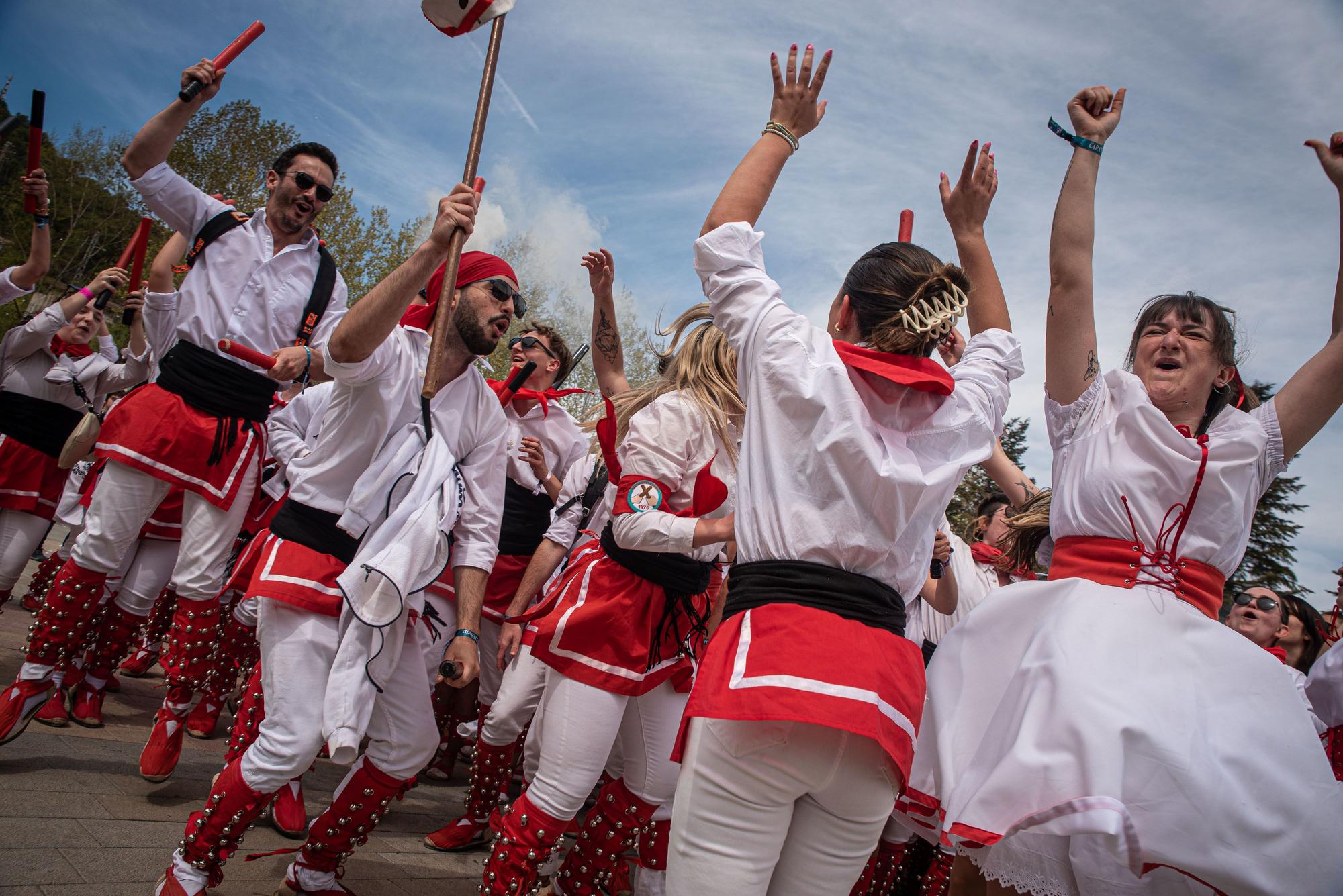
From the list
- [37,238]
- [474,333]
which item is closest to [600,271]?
[474,333]

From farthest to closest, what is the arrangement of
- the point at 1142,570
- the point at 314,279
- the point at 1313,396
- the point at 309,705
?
the point at 314,279, the point at 309,705, the point at 1313,396, the point at 1142,570

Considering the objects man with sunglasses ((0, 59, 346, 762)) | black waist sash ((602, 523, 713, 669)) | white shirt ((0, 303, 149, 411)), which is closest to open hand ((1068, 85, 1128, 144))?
black waist sash ((602, 523, 713, 669))

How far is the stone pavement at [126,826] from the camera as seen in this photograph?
9.09ft

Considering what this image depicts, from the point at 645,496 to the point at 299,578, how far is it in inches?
47.2

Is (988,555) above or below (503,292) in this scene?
below

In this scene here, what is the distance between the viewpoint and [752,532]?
2016 mm

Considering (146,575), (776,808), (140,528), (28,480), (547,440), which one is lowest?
(146,575)

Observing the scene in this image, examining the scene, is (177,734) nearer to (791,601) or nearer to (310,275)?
(310,275)

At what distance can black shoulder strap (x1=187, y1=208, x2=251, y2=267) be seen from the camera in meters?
4.11

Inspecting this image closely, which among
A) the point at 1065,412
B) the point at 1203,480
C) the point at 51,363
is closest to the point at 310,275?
the point at 51,363

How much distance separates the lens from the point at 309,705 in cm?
285

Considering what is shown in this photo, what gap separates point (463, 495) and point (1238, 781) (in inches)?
100

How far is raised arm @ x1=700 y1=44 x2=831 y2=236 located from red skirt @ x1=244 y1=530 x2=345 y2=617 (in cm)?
180

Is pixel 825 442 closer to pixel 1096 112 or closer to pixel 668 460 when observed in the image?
pixel 668 460
